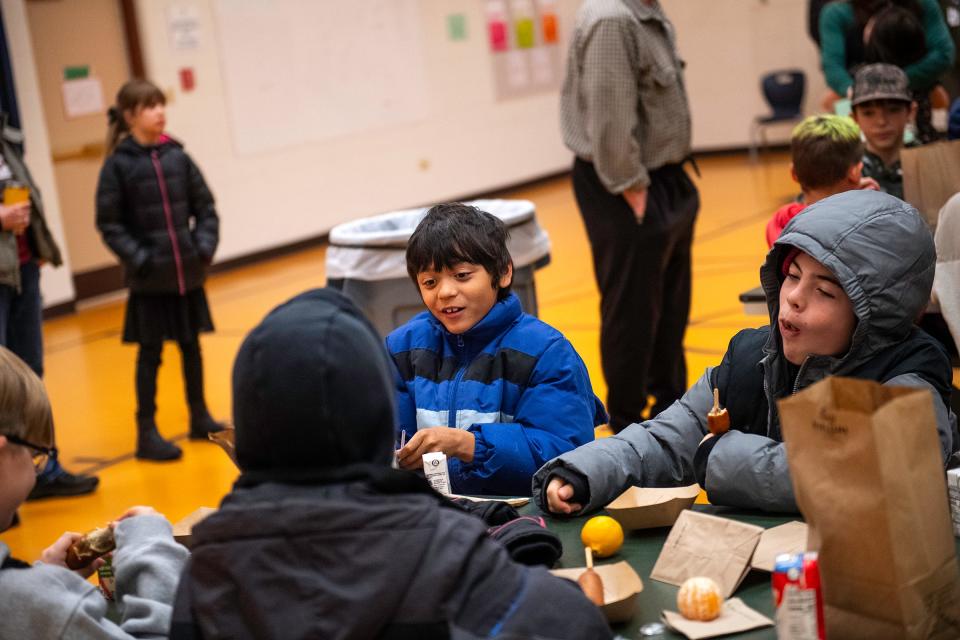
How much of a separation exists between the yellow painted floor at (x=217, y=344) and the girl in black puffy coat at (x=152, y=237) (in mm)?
373

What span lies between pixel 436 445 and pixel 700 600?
3.07 ft

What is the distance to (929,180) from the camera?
12.1ft

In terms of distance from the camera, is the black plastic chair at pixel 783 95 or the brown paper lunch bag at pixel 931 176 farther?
the black plastic chair at pixel 783 95

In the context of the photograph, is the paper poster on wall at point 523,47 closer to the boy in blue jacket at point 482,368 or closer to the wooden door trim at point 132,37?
the wooden door trim at point 132,37

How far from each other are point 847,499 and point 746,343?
86 centimetres

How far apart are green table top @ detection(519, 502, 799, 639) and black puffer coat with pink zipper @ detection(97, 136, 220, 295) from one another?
12.3 feet

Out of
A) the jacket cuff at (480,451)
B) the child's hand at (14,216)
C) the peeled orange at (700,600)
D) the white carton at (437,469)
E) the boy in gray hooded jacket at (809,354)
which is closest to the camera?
the peeled orange at (700,600)

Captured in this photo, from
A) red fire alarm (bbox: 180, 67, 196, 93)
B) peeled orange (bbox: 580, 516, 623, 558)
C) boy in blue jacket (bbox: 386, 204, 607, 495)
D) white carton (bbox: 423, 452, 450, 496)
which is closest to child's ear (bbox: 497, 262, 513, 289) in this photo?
boy in blue jacket (bbox: 386, 204, 607, 495)

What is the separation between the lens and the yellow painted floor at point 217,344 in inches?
203

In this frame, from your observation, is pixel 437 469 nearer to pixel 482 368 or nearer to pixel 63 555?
pixel 482 368

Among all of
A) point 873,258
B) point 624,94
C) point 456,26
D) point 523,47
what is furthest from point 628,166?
point 523,47

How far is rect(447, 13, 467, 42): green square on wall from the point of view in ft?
39.9

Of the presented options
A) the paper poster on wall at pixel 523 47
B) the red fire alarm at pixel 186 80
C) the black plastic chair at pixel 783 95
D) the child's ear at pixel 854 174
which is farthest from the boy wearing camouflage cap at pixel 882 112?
the paper poster on wall at pixel 523 47

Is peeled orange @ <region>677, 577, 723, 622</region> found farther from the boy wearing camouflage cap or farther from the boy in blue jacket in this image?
the boy wearing camouflage cap
